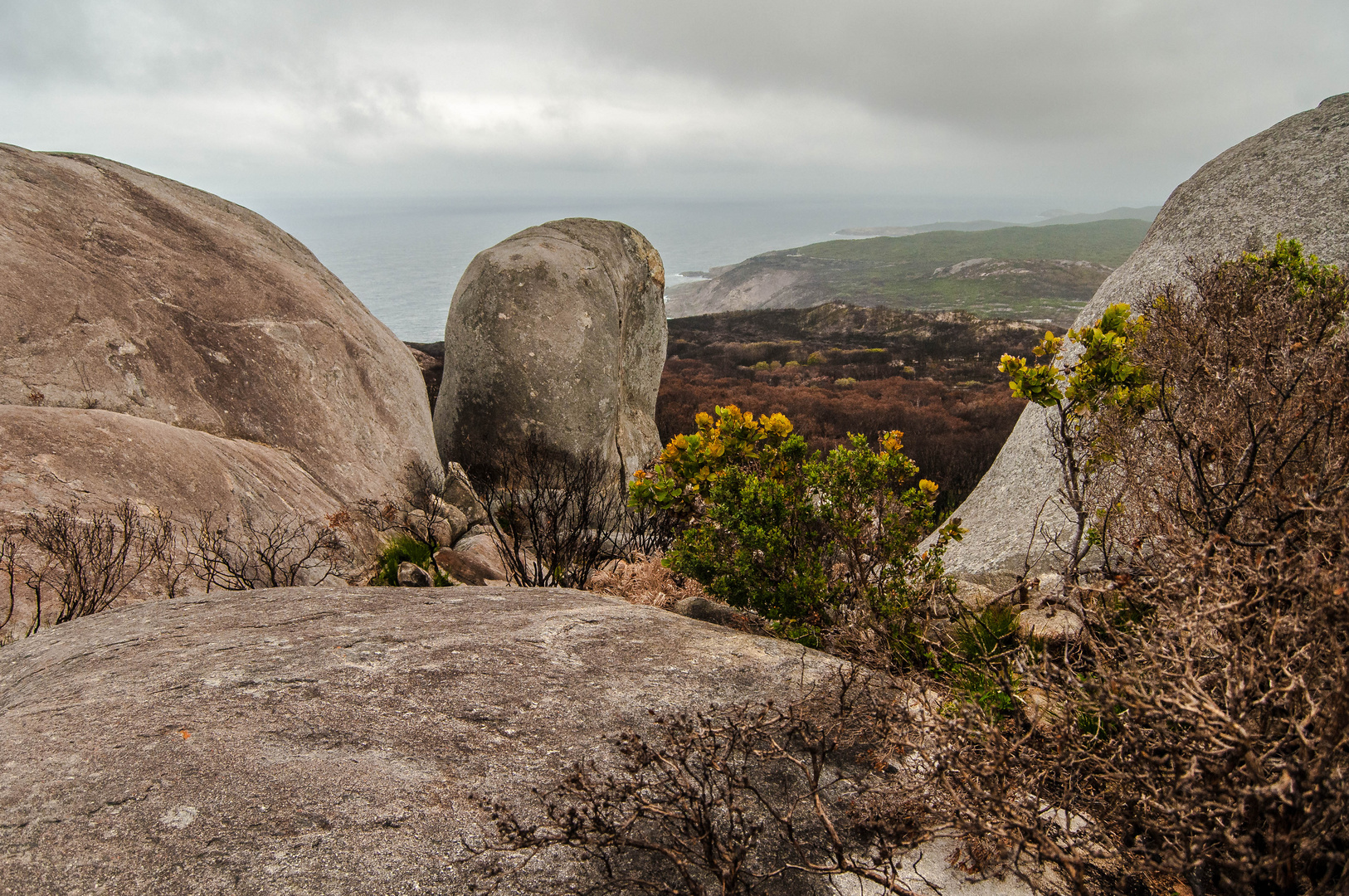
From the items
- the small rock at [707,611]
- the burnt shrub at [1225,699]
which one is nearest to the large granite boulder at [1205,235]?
the small rock at [707,611]

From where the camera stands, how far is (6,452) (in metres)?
5.34

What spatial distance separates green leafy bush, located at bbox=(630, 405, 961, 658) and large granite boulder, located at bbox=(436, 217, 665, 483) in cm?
537

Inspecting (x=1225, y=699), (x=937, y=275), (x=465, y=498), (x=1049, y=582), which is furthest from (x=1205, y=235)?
(x=937, y=275)

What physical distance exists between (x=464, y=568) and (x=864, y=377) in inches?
1172

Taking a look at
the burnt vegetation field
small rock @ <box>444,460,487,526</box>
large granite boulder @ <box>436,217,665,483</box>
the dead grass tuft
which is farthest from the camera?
the burnt vegetation field

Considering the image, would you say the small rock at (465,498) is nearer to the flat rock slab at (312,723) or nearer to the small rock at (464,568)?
the small rock at (464,568)

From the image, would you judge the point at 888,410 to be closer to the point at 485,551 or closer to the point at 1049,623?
the point at 485,551

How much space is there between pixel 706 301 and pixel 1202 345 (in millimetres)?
110178

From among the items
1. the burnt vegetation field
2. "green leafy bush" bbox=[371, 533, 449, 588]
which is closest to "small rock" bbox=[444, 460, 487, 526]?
"green leafy bush" bbox=[371, 533, 449, 588]

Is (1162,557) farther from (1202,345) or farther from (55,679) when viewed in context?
(55,679)

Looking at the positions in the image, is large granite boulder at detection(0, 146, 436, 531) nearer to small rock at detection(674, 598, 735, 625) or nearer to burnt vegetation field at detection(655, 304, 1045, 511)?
small rock at detection(674, 598, 735, 625)

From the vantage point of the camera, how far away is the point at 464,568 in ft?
25.6

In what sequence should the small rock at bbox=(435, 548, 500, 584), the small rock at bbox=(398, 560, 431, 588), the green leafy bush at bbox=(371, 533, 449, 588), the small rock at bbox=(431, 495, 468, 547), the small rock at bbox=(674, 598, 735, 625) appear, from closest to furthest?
the small rock at bbox=(674, 598, 735, 625) < the small rock at bbox=(398, 560, 431, 588) < the green leafy bush at bbox=(371, 533, 449, 588) < the small rock at bbox=(435, 548, 500, 584) < the small rock at bbox=(431, 495, 468, 547)

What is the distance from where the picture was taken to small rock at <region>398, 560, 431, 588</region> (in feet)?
23.9
